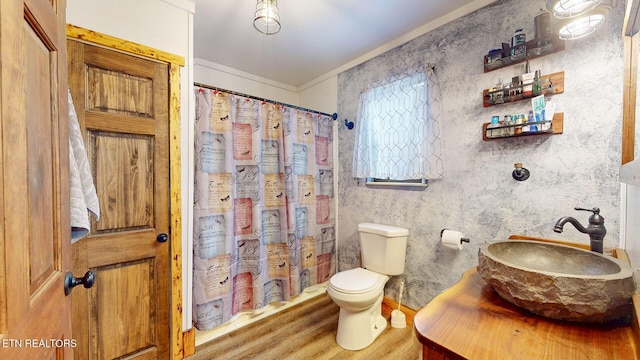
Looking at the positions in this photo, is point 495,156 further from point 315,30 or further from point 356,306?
point 315,30

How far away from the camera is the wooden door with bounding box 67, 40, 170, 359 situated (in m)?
1.31

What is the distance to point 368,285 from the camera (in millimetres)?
1741

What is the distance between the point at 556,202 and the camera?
1.36m

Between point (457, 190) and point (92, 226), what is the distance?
226cm

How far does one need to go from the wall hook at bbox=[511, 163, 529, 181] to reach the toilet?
0.83 m

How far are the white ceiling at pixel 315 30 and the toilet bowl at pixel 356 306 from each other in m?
1.95

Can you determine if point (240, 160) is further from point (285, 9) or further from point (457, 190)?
point (457, 190)

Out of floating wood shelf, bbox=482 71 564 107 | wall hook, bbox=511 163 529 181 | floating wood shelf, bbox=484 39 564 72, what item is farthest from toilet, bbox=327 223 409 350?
floating wood shelf, bbox=484 39 564 72

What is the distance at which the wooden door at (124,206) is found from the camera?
1.31 meters

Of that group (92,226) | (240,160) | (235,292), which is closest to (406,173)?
(240,160)

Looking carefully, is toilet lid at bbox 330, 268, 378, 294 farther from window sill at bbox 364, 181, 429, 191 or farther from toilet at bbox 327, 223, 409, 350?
window sill at bbox 364, 181, 429, 191

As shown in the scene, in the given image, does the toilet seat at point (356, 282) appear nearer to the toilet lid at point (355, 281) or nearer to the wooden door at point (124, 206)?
the toilet lid at point (355, 281)

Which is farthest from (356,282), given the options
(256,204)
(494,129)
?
(494,129)

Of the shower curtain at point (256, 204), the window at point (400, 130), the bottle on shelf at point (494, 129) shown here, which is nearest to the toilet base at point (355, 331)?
the shower curtain at point (256, 204)
